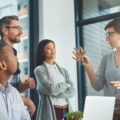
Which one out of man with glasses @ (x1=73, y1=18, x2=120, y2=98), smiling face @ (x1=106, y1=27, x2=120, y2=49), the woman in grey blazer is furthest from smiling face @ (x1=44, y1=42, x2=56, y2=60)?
smiling face @ (x1=106, y1=27, x2=120, y2=49)

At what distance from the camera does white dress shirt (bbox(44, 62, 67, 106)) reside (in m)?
2.25

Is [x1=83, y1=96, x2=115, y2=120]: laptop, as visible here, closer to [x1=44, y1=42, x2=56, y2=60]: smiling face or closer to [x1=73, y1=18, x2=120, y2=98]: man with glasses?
[x1=73, y1=18, x2=120, y2=98]: man with glasses

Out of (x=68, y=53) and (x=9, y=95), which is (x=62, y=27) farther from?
(x=9, y=95)

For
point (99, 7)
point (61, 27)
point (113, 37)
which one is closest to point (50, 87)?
point (113, 37)

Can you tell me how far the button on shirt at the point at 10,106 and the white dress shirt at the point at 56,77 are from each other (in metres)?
0.89

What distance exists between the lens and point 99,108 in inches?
43.4

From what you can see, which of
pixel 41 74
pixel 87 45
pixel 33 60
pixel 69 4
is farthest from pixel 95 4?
pixel 41 74

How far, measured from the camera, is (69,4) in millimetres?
3250

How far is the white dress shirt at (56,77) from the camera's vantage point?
2.25 metres

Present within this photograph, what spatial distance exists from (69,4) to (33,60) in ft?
3.66

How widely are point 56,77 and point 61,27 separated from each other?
0.96 meters

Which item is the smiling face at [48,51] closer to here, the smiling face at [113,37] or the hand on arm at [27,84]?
the hand on arm at [27,84]

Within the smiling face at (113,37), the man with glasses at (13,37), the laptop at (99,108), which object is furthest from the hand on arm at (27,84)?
the smiling face at (113,37)

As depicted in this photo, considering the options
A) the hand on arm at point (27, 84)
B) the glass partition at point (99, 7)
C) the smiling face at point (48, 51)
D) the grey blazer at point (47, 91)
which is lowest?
the grey blazer at point (47, 91)
